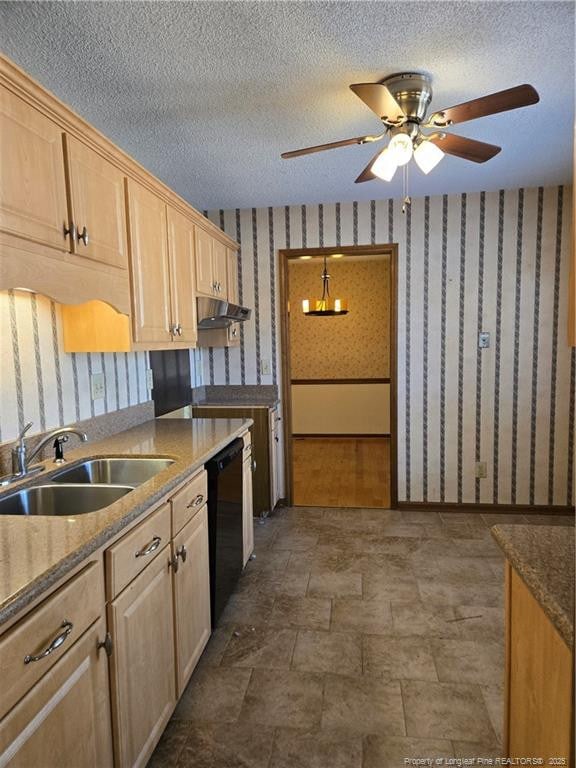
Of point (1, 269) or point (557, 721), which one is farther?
point (1, 269)

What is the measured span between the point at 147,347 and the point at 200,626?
1.29 meters

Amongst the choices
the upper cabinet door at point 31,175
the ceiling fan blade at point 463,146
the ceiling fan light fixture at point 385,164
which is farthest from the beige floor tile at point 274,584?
the ceiling fan blade at point 463,146

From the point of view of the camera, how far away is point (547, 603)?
926mm

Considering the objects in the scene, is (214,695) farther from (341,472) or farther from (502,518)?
(341,472)

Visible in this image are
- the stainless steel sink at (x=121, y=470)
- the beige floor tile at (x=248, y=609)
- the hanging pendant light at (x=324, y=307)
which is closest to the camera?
the stainless steel sink at (x=121, y=470)

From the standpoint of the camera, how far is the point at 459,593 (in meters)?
2.63

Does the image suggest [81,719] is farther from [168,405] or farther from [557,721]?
[168,405]

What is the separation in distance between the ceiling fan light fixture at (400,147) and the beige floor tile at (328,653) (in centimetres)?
213

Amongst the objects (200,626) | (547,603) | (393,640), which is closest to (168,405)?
(200,626)

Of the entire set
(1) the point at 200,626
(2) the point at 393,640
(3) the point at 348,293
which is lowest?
(2) the point at 393,640

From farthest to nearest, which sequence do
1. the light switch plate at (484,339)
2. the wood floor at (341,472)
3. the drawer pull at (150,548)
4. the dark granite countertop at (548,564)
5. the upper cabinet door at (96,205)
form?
the wood floor at (341,472) → the light switch plate at (484,339) → the upper cabinet door at (96,205) → the drawer pull at (150,548) → the dark granite countertop at (548,564)

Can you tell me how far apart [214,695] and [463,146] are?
2509mm

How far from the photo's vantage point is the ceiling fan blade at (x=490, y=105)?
155 cm

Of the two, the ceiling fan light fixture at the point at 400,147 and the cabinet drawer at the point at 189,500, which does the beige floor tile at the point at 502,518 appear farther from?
the ceiling fan light fixture at the point at 400,147
